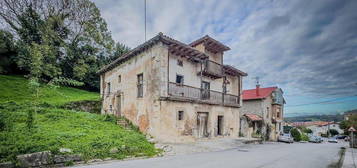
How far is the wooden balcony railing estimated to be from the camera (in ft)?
42.8

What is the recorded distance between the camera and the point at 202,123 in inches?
602

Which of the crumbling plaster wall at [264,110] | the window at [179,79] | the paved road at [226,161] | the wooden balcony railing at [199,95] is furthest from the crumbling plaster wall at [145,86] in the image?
the crumbling plaster wall at [264,110]

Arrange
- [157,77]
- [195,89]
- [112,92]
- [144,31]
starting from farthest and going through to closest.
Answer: [112,92] < [195,89] < [144,31] < [157,77]

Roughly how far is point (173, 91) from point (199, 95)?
10.2 feet

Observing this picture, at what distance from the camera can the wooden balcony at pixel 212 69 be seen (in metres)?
15.9

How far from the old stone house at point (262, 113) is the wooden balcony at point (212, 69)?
34.5ft

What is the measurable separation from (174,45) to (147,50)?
2167 millimetres

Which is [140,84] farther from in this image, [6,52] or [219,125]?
[6,52]

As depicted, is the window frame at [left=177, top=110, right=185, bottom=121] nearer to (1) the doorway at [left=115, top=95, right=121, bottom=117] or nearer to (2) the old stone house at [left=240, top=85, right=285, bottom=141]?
(1) the doorway at [left=115, top=95, right=121, bottom=117]

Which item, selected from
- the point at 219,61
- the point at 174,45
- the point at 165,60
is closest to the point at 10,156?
the point at 165,60

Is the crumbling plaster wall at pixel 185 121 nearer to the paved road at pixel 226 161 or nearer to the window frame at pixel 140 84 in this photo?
the window frame at pixel 140 84

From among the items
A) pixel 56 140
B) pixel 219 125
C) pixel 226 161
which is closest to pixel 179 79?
pixel 219 125

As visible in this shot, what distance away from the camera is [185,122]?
13.5 m

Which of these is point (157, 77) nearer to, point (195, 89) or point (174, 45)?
point (174, 45)
